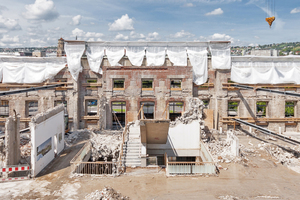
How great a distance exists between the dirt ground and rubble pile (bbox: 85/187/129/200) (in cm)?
44

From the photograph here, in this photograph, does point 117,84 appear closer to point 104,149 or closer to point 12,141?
point 104,149

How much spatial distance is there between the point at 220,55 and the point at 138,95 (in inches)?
382

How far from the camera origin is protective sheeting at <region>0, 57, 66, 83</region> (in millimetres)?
23531

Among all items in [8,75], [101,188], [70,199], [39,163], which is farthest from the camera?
[8,75]

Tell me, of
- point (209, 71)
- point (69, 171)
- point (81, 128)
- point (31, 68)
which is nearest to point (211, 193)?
point (69, 171)

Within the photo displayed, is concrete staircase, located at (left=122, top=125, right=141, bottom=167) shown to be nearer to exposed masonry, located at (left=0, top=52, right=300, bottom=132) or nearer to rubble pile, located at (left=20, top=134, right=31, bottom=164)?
exposed masonry, located at (left=0, top=52, right=300, bottom=132)

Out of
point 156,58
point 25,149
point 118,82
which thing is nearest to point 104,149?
point 25,149

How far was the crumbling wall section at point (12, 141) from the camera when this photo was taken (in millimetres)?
13692

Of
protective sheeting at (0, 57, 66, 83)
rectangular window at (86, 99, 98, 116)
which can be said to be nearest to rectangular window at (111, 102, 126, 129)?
rectangular window at (86, 99, 98, 116)

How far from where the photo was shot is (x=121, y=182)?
13438 mm

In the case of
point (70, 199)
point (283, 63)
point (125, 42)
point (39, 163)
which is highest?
point (125, 42)

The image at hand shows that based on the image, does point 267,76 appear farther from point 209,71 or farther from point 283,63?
point 209,71

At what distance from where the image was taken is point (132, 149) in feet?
57.3

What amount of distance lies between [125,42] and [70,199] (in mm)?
17762
